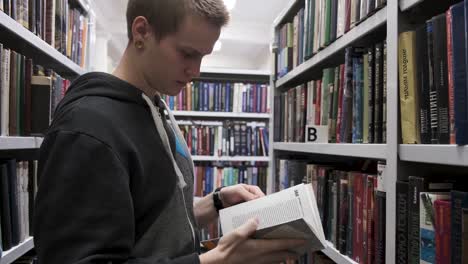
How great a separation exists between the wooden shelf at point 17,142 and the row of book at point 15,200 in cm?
7

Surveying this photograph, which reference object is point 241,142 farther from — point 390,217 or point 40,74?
point 390,217

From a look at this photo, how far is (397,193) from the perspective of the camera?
854 mm

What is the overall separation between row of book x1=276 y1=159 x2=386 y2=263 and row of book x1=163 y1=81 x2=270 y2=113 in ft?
6.15

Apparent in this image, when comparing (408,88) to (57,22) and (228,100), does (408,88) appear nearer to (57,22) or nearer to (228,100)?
(57,22)

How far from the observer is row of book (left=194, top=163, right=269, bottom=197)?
3.29 meters

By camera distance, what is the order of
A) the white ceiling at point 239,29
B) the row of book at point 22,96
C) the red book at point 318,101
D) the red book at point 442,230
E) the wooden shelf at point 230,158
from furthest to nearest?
the white ceiling at point 239,29
the wooden shelf at point 230,158
the red book at point 318,101
the row of book at point 22,96
the red book at point 442,230

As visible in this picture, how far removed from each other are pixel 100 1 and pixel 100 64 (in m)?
0.84

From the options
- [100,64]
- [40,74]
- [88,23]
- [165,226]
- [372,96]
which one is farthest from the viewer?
[100,64]

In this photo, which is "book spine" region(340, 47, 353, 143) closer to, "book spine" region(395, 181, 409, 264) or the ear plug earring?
"book spine" region(395, 181, 409, 264)

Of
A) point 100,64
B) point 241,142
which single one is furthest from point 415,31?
point 100,64

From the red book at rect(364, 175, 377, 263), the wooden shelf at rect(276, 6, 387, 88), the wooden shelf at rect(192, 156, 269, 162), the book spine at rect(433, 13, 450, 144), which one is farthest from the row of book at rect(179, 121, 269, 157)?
the book spine at rect(433, 13, 450, 144)

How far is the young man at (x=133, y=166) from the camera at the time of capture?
1.97 ft

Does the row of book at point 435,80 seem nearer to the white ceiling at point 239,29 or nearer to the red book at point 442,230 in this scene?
the red book at point 442,230

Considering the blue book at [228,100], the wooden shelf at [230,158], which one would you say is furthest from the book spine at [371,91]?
the blue book at [228,100]
